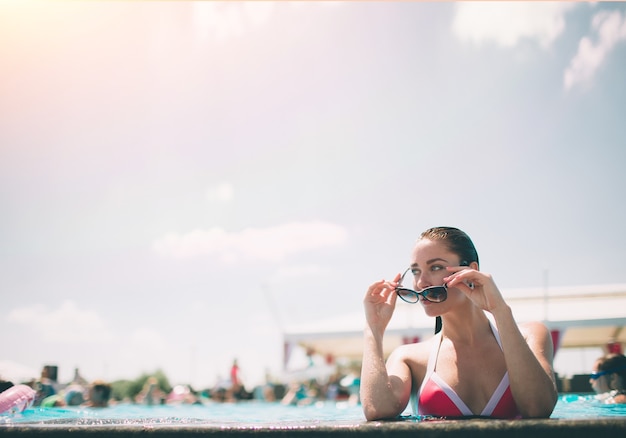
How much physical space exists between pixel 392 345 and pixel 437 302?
1631 centimetres

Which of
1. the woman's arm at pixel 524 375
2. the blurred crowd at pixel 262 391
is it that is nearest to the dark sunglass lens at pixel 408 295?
the woman's arm at pixel 524 375

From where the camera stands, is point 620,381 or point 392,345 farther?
point 392,345

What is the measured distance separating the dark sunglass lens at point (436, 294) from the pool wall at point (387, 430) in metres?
0.89

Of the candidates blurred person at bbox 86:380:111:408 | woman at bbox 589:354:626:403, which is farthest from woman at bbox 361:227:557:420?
blurred person at bbox 86:380:111:408

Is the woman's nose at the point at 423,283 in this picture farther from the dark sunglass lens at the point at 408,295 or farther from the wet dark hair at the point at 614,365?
the wet dark hair at the point at 614,365

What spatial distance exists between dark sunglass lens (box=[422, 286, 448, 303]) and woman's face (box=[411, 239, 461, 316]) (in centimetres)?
4

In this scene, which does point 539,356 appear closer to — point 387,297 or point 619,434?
point 387,297

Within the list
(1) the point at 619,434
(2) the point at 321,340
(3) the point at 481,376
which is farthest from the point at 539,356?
(2) the point at 321,340

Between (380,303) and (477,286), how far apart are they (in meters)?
0.43

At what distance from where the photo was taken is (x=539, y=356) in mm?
2148

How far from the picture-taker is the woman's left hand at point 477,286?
1983 mm

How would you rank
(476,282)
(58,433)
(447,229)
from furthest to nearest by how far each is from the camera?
(447,229), (476,282), (58,433)

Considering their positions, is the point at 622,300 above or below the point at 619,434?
above

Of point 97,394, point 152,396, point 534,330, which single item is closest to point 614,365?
point 534,330
